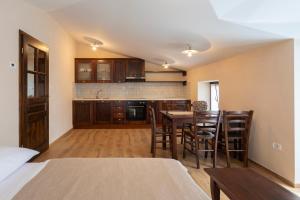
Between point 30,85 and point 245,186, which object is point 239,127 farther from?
point 30,85

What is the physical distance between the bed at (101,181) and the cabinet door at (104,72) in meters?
6.07

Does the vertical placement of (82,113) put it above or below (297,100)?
below

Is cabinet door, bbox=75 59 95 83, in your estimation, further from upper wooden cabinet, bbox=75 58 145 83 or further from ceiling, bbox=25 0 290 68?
ceiling, bbox=25 0 290 68

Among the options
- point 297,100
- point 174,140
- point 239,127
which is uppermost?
point 297,100

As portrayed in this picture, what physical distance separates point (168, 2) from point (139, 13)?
774 mm

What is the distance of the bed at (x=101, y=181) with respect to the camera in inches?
54.5

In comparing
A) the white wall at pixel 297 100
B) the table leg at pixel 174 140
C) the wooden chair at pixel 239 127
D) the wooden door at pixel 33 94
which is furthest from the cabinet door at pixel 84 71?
the white wall at pixel 297 100

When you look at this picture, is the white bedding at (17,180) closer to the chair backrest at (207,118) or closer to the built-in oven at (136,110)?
the chair backrest at (207,118)

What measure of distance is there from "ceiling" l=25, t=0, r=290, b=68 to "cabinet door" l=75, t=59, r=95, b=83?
70.6 inches

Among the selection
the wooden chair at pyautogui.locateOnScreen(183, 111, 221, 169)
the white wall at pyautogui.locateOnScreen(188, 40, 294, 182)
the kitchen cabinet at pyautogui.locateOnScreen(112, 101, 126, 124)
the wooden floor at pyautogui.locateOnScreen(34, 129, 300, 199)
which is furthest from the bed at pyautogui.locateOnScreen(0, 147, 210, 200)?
the kitchen cabinet at pyautogui.locateOnScreen(112, 101, 126, 124)

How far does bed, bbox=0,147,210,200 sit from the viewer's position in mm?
1384

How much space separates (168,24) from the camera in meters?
4.00

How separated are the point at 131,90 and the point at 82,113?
5.84 ft

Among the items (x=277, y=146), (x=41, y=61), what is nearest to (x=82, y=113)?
(x=41, y=61)
